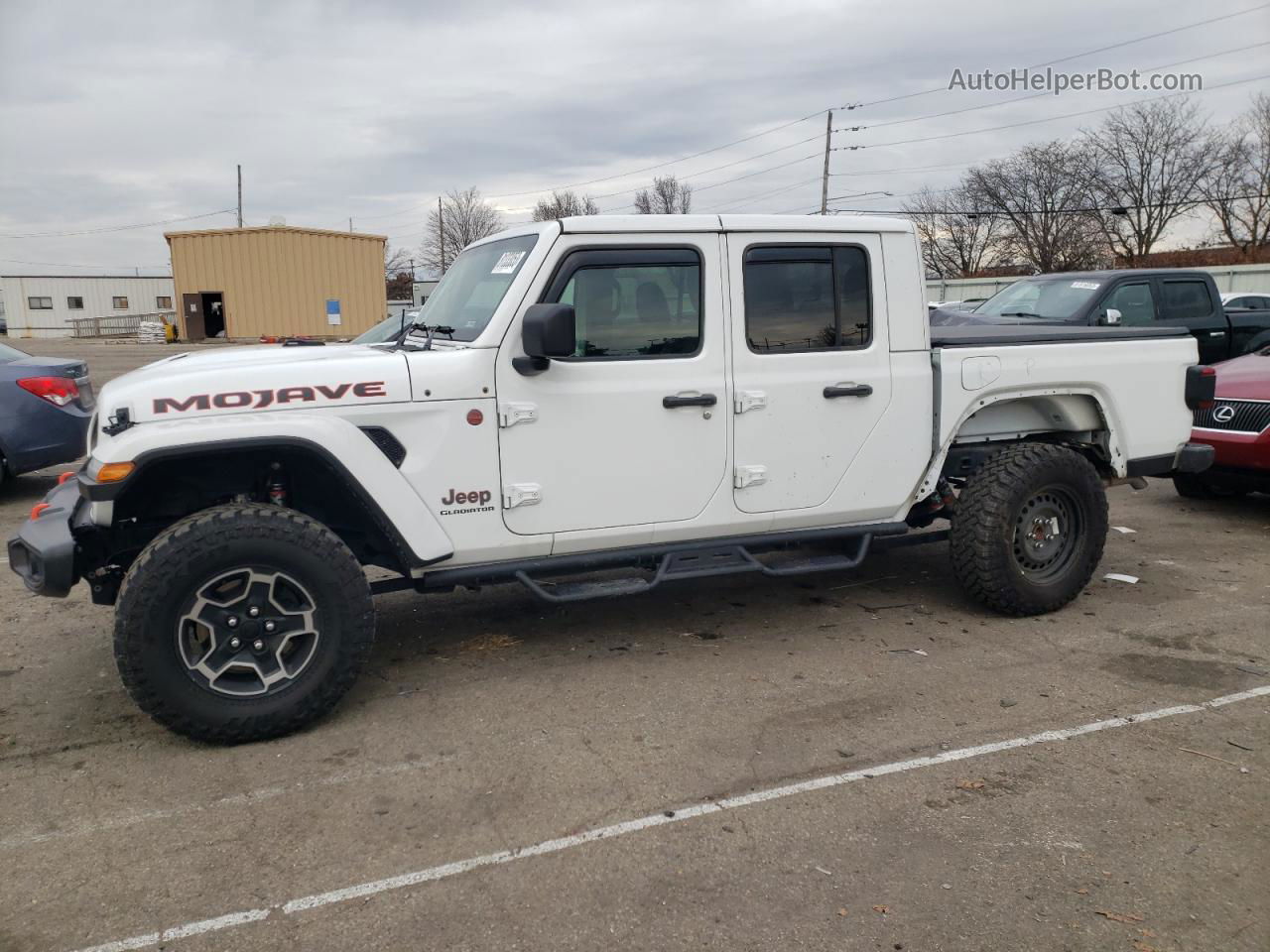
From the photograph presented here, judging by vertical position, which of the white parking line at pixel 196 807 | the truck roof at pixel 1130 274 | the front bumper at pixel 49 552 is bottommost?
the white parking line at pixel 196 807

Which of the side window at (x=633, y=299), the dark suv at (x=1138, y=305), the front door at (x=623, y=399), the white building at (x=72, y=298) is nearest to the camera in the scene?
the front door at (x=623, y=399)

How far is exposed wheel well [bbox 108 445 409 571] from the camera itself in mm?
3949

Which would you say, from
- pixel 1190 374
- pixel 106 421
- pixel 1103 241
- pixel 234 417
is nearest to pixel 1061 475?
pixel 1190 374

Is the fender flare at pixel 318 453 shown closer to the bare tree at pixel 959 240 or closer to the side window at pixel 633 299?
the side window at pixel 633 299

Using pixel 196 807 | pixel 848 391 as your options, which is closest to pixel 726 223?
pixel 848 391

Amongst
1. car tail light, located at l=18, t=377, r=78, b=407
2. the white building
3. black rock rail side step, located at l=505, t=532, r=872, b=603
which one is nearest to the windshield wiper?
black rock rail side step, located at l=505, t=532, r=872, b=603

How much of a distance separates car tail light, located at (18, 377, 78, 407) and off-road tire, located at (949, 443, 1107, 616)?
7.40 metres

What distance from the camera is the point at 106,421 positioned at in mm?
3725

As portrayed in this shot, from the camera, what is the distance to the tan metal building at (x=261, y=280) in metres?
40.0

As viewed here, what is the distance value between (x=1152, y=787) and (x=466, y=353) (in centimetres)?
314

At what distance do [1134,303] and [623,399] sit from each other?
→ 25.8 ft

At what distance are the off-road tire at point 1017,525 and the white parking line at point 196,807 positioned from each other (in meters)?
3.05

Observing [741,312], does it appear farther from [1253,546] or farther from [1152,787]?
[1253,546]

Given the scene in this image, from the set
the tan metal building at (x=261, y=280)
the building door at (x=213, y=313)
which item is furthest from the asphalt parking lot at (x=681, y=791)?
the building door at (x=213, y=313)
